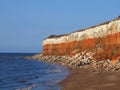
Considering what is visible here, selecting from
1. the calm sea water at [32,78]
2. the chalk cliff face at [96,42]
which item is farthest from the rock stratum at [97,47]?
the calm sea water at [32,78]

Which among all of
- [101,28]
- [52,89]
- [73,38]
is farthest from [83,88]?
[73,38]

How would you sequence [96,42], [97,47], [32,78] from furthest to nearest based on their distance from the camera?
[96,42] → [97,47] → [32,78]

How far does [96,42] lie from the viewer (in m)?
55.8

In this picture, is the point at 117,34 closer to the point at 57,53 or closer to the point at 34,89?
the point at 34,89

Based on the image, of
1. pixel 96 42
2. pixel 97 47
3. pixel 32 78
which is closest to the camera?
pixel 32 78

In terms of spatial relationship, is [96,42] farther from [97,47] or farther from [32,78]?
[32,78]

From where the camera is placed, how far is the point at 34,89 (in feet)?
78.1

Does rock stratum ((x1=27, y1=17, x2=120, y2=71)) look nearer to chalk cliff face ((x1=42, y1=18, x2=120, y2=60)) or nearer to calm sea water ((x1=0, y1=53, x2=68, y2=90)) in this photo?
chalk cliff face ((x1=42, y1=18, x2=120, y2=60))

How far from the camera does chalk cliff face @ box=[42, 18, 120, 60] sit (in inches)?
1775

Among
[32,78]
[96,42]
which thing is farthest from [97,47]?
[32,78]

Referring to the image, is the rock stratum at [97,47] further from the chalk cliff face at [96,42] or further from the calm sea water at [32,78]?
the calm sea water at [32,78]

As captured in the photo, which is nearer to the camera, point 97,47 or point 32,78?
point 32,78

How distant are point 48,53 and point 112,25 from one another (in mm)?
51835

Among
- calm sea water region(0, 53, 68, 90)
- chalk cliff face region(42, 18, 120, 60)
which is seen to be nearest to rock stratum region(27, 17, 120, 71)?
chalk cliff face region(42, 18, 120, 60)
